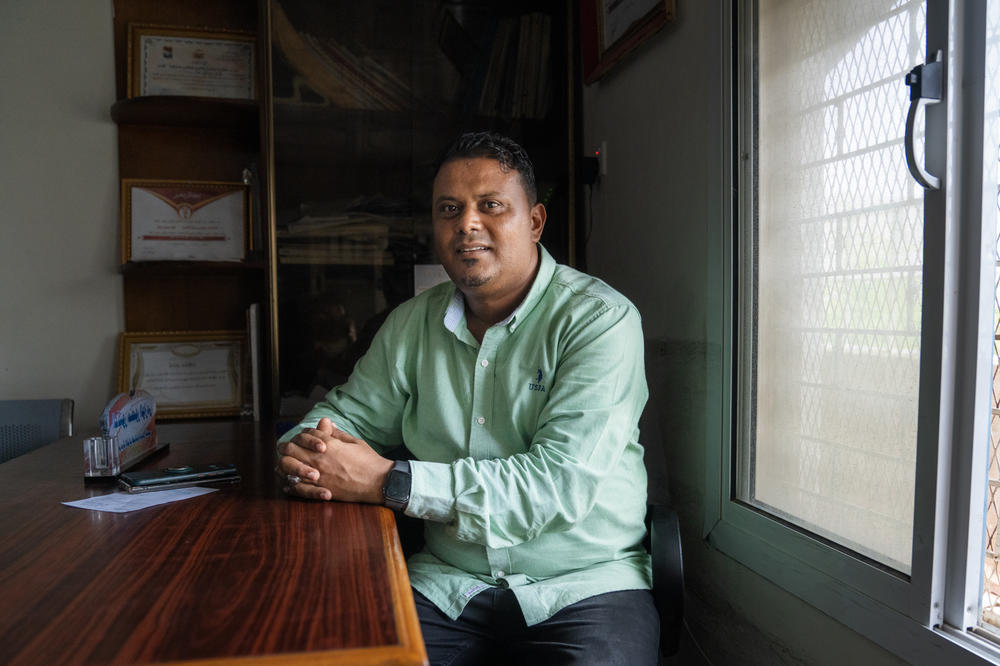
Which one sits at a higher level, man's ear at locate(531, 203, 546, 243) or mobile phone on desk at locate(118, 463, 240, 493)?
man's ear at locate(531, 203, 546, 243)

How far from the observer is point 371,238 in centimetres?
233

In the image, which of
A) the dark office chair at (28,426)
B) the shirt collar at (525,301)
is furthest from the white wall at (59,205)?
the shirt collar at (525,301)

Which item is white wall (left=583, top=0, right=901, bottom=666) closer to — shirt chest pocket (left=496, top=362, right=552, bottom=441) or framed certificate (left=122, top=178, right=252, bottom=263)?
shirt chest pocket (left=496, top=362, right=552, bottom=441)

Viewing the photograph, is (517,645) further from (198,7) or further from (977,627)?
(198,7)

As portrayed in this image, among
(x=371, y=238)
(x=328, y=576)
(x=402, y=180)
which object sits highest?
(x=402, y=180)

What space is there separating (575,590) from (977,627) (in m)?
0.63

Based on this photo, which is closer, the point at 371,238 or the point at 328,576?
the point at 328,576

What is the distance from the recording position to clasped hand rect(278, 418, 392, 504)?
4.13ft

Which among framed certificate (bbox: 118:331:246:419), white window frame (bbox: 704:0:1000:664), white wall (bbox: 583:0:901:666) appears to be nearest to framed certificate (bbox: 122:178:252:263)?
framed certificate (bbox: 118:331:246:419)

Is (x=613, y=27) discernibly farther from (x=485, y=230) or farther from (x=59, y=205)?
(x=59, y=205)

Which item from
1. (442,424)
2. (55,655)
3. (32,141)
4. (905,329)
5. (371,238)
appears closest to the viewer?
(55,655)

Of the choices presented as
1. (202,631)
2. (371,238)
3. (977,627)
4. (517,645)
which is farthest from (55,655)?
(371,238)

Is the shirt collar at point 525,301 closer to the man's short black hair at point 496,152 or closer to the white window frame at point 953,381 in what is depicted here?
the man's short black hair at point 496,152

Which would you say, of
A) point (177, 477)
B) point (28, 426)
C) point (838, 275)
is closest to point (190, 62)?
point (28, 426)
